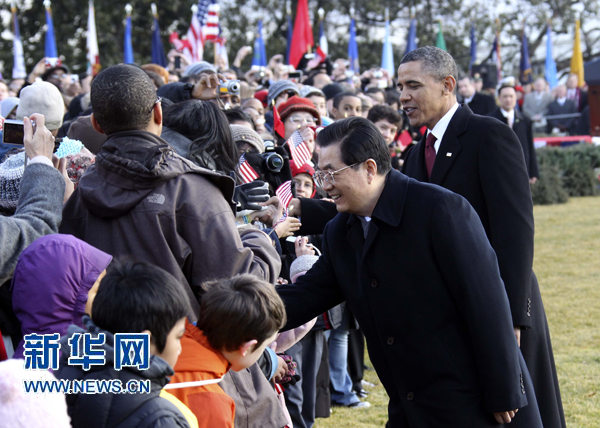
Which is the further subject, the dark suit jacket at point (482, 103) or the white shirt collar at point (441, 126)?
the dark suit jacket at point (482, 103)

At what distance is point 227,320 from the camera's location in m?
2.24

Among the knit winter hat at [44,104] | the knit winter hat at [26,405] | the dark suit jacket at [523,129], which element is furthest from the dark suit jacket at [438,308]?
the dark suit jacket at [523,129]

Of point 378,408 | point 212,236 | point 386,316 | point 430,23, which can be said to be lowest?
point 378,408

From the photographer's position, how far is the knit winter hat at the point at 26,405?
1.76 m

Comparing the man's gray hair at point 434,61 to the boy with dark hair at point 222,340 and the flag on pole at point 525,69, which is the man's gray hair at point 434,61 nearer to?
the boy with dark hair at point 222,340

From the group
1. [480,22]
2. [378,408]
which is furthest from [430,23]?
[378,408]

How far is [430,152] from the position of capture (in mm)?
3699

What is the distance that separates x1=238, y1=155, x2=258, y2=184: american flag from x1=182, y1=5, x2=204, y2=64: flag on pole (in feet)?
33.3

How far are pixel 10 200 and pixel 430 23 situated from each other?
113ft

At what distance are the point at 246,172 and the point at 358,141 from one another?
3.86 ft

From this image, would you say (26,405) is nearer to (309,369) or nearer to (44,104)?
(44,104)

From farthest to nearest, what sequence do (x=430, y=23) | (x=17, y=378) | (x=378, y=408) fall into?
(x=430, y=23) < (x=378, y=408) < (x=17, y=378)

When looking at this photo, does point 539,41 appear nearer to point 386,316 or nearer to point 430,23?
point 430,23

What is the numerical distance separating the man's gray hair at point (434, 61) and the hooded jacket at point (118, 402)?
2.20 meters
